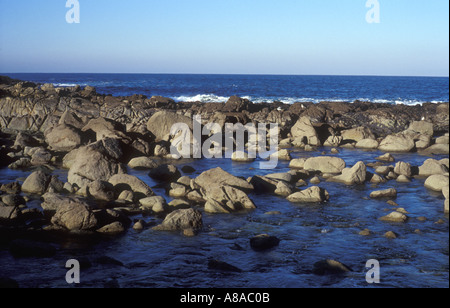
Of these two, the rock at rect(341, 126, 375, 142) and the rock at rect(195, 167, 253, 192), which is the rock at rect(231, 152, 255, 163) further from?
the rock at rect(341, 126, 375, 142)

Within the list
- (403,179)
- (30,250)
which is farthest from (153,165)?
(403,179)

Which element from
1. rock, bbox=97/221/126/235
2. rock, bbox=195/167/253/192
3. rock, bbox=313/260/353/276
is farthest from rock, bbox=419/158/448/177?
rock, bbox=97/221/126/235

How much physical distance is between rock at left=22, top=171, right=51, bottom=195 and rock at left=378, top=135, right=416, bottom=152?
2113cm

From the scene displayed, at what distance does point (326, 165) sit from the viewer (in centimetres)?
2278

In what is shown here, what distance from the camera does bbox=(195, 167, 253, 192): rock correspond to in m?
18.8

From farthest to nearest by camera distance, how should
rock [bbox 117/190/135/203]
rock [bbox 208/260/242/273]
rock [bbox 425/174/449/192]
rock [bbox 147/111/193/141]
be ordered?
rock [bbox 147/111/193/141], rock [bbox 425/174/449/192], rock [bbox 117/190/135/203], rock [bbox 208/260/242/273]

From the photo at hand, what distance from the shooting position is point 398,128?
38000mm

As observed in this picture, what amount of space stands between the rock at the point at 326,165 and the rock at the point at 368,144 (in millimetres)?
8746

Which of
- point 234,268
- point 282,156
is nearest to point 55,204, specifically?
point 234,268

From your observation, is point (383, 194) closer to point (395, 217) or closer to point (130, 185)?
point (395, 217)

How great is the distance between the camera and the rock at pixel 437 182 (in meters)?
19.1

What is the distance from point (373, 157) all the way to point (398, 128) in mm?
11952

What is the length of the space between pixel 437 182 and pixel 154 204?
1201 centimetres
